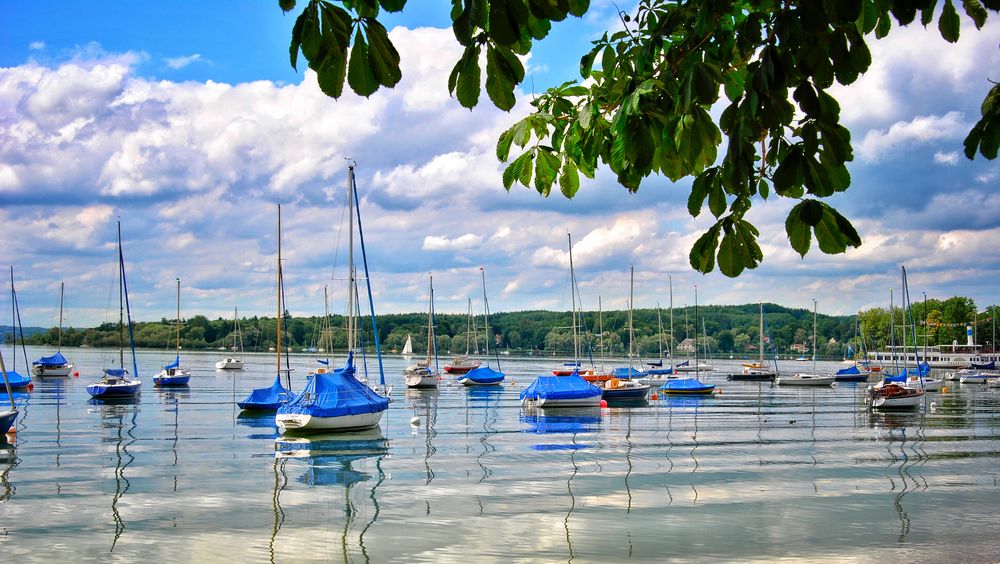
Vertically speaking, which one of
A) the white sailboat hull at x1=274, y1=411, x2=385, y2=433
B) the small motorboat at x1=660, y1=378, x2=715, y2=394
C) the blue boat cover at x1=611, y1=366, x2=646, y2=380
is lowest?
the small motorboat at x1=660, y1=378, x2=715, y2=394

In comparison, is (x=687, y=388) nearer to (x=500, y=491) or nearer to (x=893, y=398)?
(x=893, y=398)

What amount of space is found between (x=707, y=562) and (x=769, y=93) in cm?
1346

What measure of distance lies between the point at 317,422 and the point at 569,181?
108ft

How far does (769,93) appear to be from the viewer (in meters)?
3.10

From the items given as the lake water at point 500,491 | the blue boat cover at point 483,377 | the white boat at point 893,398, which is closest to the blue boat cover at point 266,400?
the lake water at point 500,491

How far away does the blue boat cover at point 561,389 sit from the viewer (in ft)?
171

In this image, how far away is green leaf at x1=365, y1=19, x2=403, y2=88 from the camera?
2.75m

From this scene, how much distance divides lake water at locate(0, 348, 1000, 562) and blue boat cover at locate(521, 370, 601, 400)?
23.6ft

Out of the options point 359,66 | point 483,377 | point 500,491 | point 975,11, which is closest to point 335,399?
point 500,491

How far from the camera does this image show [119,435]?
36.7 metres

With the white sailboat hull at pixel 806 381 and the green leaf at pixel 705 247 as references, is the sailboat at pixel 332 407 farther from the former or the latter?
the white sailboat hull at pixel 806 381

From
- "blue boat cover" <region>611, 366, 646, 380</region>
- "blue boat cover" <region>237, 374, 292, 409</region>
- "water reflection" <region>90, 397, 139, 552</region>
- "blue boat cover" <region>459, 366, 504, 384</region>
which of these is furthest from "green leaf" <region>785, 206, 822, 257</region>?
"blue boat cover" <region>459, 366, 504, 384</region>

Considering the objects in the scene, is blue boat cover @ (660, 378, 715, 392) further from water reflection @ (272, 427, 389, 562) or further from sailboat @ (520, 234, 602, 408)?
water reflection @ (272, 427, 389, 562)

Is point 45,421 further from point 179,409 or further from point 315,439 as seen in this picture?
point 315,439
